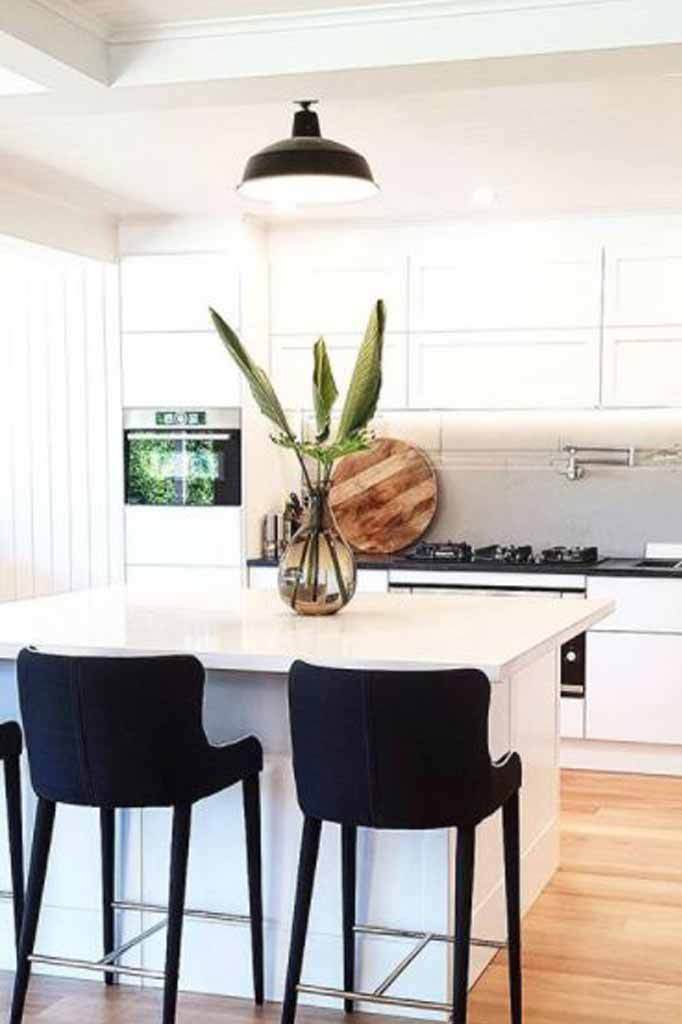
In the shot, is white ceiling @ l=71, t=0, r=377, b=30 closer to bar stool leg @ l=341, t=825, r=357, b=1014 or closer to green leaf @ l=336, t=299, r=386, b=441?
green leaf @ l=336, t=299, r=386, b=441

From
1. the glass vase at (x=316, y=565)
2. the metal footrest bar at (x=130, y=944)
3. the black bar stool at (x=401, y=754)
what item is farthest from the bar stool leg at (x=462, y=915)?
the glass vase at (x=316, y=565)

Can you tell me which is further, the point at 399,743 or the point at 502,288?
the point at 502,288

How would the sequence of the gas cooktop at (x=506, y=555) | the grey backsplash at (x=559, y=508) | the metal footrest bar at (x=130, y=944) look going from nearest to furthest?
the metal footrest bar at (x=130, y=944), the gas cooktop at (x=506, y=555), the grey backsplash at (x=559, y=508)

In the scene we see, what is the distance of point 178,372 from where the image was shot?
6.36 m

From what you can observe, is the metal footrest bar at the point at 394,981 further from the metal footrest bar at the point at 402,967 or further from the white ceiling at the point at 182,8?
the white ceiling at the point at 182,8

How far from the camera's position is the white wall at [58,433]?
649 cm

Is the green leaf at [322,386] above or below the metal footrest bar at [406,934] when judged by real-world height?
above

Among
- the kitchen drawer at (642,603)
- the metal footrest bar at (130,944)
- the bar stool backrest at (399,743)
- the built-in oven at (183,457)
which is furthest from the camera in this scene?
the built-in oven at (183,457)

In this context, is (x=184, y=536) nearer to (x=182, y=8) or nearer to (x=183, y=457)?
(x=183, y=457)

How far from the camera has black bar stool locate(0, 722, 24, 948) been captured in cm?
354

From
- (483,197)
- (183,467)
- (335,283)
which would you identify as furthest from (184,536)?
(483,197)

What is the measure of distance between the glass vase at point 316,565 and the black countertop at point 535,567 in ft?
7.04

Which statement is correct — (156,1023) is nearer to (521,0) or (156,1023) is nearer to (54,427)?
(521,0)

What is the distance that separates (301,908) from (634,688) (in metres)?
3.11
